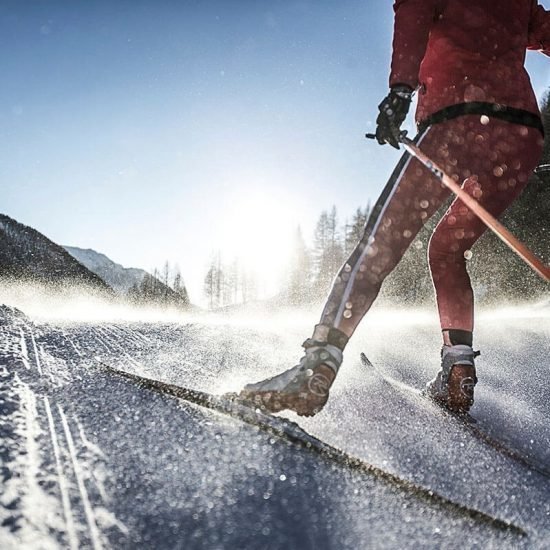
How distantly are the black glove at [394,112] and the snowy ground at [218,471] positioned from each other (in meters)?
1.10

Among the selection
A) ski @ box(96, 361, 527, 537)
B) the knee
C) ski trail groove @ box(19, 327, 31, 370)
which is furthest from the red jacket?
ski trail groove @ box(19, 327, 31, 370)

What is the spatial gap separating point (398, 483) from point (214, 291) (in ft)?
257

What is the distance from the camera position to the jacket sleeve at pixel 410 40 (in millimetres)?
1860

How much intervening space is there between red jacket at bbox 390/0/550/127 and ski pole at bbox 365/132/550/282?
0.28 metres

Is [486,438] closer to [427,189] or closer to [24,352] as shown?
[427,189]

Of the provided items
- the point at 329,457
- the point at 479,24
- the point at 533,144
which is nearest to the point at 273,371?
the point at 329,457

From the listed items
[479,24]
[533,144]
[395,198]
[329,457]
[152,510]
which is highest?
[479,24]

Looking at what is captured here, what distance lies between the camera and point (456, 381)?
1.93 meters

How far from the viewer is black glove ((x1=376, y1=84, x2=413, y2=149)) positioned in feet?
6.13

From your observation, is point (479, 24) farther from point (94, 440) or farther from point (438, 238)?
point (94, 440)

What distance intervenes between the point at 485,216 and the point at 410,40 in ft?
2.66

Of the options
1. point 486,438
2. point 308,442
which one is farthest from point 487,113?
point 308,442

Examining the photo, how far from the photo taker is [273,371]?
6.79ft

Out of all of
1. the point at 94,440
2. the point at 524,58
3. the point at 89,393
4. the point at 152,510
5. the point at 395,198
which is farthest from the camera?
the point at 524,58
